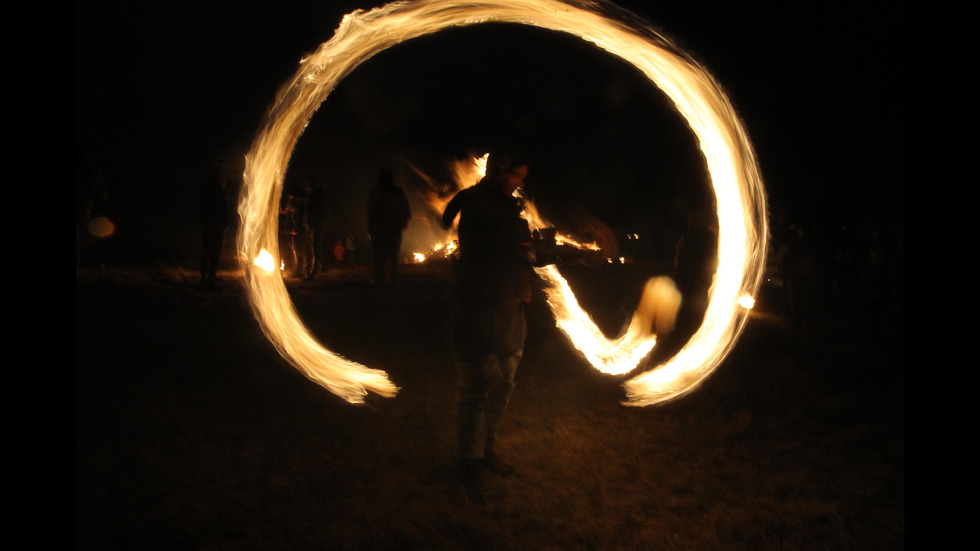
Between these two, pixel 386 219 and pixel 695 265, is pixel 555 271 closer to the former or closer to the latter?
pixel 695 265

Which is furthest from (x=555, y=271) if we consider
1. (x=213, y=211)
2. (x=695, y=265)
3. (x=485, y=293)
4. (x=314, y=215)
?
(x=314, y=215)

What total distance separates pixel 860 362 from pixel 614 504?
5.25 m

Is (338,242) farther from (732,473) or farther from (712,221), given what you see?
(732,473)

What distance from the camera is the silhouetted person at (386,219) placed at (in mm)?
10539

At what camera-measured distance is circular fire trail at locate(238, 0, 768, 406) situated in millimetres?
5527

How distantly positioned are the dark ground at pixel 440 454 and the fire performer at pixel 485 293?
1.33ft

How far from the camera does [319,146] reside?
60.8 ft

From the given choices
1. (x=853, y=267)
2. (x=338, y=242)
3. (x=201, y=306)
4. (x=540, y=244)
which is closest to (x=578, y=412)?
(x=540, y=244)

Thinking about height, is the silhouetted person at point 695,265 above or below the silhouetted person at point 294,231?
below

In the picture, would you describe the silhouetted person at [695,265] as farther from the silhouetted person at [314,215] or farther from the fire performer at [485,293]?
the silhouetted person at [314,215]

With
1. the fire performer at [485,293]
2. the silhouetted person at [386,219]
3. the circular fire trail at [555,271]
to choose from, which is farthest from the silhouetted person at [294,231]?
the fire performer at [485,293]

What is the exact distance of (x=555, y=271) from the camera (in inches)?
232

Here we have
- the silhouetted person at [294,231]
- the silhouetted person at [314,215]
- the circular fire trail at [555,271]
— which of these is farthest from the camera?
the silhouetted person at [294,231]

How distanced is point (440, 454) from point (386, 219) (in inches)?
258
